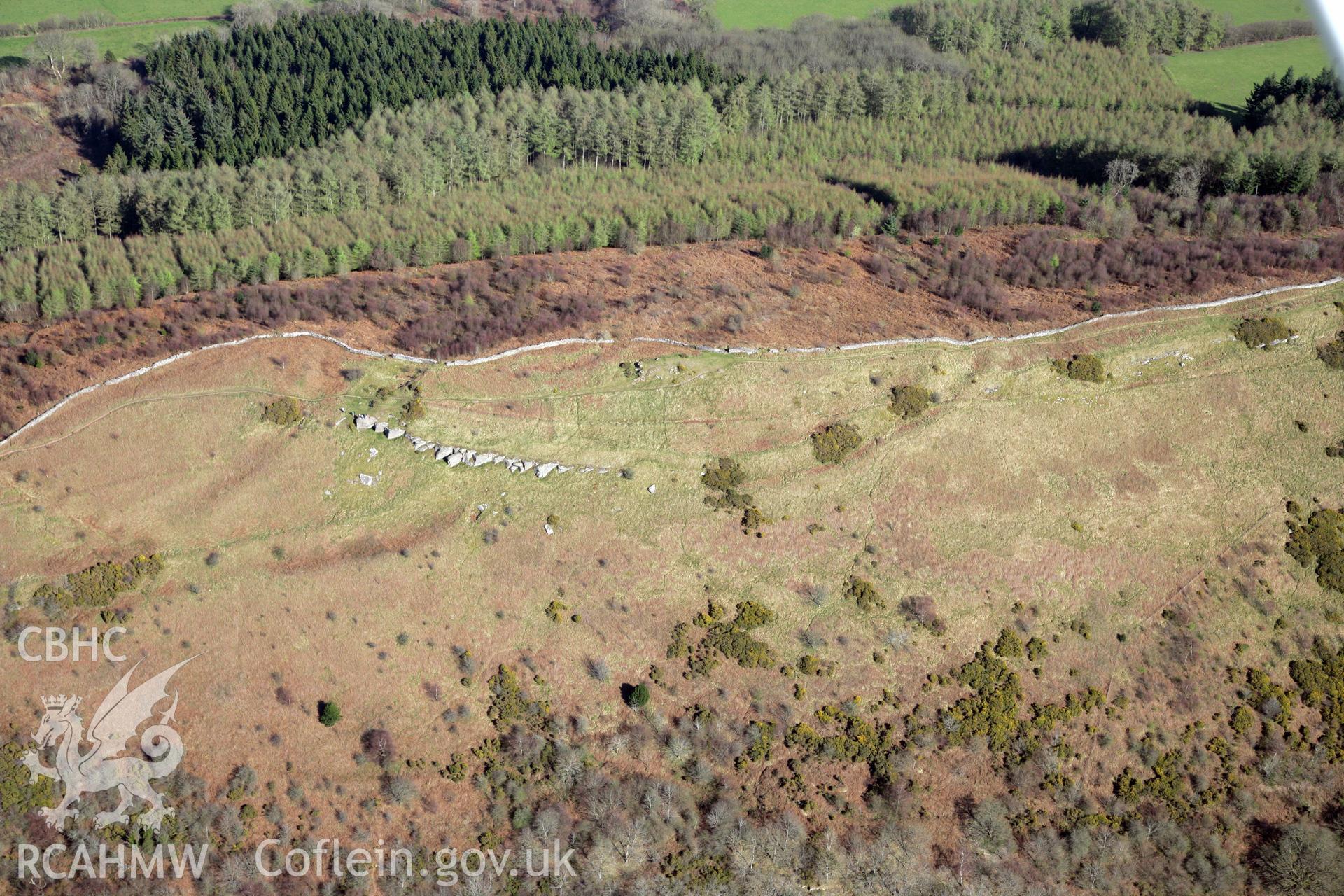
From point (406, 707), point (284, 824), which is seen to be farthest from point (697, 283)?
point (284, 824)

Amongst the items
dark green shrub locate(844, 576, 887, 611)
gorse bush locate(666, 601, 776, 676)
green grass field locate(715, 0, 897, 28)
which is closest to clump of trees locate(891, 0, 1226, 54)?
green grass field locate(715, 0, 897, 28)

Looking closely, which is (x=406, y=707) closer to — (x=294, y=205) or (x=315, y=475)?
(x=315, y=475)

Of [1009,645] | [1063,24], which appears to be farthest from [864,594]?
[1063,24]

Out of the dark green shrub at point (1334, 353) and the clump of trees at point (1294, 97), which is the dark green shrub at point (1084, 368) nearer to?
the dark green shrub at point (1334, 353)

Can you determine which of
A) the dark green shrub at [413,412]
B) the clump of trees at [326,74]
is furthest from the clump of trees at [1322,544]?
the clump of trees at [326,74]

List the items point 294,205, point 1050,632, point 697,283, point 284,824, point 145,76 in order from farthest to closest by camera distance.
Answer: point 145,76 < point 294,205 < point 697,283 < point 1050,632 < point 284,824
